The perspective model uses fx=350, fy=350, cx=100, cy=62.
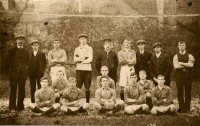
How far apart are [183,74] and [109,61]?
1433mm

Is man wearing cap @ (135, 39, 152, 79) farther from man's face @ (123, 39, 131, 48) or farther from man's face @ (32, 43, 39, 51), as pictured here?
man's face @ (32, 43, 39, 51)

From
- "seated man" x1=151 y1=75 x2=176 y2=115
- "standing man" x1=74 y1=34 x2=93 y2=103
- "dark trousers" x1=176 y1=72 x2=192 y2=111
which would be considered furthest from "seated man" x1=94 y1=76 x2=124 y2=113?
"dark trousers" x1=176 y1=72 x2=192 y2=111

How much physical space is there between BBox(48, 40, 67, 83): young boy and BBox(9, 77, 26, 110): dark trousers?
1.93ft

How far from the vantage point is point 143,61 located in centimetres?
670

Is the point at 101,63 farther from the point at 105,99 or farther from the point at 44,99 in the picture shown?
the point at 44,99

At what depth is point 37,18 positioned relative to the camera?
6.80 metres

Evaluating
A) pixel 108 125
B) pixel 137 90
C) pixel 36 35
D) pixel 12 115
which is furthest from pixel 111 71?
pixel 12 115

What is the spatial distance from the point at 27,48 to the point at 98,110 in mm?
1818

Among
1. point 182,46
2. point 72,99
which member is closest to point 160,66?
point 182,46

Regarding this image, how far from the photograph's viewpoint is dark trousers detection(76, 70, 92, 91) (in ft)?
21.9

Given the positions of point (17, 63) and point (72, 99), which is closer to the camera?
point (72, 99)

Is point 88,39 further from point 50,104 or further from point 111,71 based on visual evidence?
point 50,104

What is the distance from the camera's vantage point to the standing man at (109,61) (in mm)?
6695

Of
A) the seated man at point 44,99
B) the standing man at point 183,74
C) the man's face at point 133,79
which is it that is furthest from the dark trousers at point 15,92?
the standing man at point 183,74
